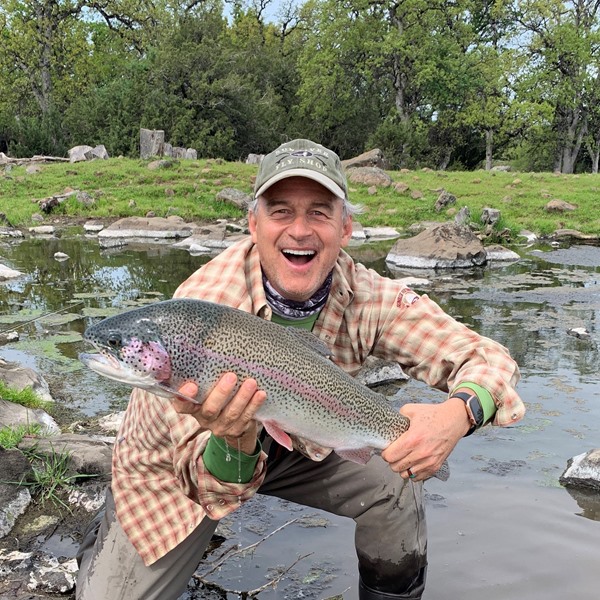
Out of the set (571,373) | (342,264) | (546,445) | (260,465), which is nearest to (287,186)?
(342,264)

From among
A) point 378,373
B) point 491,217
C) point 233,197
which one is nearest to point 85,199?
→ point 233,197

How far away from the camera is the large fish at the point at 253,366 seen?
2438 mm

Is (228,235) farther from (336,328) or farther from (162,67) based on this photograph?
(162,67)

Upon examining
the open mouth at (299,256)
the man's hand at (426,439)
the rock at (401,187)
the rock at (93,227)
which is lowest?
the rock at (93,227)

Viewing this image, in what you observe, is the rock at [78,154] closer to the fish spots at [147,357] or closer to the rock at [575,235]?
the rock at [575,235]

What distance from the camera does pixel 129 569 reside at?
317 centimetres

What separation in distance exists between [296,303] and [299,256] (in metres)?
0.24

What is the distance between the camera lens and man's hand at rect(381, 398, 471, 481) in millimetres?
2924

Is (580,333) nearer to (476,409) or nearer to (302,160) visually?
(476,409)

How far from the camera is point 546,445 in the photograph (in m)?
5.42

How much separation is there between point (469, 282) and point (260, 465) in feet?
34.3

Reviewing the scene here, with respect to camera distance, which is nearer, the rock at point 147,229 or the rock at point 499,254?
the rock at point 499,254

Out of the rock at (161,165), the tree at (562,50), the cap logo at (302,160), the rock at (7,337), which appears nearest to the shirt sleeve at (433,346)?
the cap logo at (302,160)

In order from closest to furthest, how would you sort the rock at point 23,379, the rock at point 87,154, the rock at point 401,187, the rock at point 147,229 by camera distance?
the rock at point 23,379 < the rock at point 147,229 < the rock at point 401,187 < the rock at point 87,154
